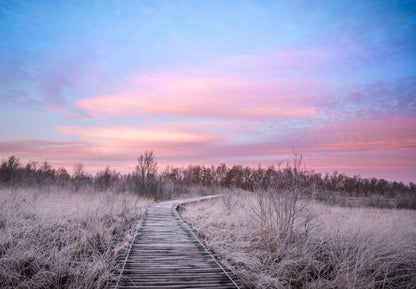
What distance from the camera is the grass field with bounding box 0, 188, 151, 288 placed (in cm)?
381

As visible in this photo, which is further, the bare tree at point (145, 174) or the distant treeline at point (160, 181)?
the bare tree at point (145, 174)

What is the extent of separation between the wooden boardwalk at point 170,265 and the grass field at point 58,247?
0.36 meters

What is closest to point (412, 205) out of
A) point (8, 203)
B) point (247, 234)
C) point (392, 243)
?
point (392, 243)

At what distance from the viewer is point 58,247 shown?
5238 millimetres

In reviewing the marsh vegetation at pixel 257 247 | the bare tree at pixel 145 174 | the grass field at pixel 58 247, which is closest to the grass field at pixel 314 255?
the marsh vegetation at pixel 257 247

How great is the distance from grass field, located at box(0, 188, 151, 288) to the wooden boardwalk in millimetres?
361

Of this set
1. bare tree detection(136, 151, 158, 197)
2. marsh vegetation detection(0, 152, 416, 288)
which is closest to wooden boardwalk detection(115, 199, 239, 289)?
marsh vegetation detection(0, 152, 416, 288)

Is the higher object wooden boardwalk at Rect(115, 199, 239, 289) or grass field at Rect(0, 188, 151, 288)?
grass field at Rect(0, 188, 151, 288)

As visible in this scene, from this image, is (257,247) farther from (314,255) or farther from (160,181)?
(160,181)

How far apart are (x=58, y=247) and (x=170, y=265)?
269cm

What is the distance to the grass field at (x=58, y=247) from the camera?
3811mm

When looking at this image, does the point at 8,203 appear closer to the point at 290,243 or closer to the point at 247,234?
the point at 247,234

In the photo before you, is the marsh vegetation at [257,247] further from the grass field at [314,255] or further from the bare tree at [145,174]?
the bare tree at [145,174]

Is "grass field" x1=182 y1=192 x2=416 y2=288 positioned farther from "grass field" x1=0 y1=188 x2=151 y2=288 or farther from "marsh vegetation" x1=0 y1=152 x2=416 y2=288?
"grass field" x1=0 y1=188 x2=151 y2=288
